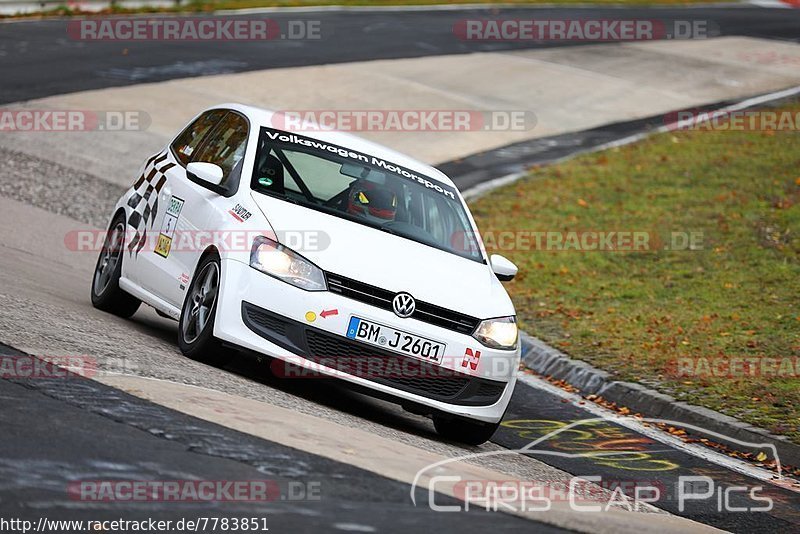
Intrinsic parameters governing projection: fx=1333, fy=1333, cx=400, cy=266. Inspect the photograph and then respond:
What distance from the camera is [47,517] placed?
5.04 meters

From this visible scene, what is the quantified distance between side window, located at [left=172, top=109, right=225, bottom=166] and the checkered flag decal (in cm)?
11

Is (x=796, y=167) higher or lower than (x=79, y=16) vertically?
lower

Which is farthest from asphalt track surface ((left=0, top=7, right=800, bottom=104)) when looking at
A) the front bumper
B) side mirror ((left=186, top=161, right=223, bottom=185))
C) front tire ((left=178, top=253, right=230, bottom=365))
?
the front bumper

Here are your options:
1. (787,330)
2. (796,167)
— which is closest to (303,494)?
(787,330)

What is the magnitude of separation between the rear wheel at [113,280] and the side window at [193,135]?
0.71m

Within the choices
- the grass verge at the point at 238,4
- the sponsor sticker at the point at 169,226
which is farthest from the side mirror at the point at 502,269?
the grass verge at the point at 238,4

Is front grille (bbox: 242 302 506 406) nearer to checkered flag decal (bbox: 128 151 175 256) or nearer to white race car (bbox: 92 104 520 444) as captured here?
white race car (bbox: 92 104 520 444)

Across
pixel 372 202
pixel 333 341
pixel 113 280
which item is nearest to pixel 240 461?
pixel 333 341

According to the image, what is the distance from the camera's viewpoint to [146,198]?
9.88m

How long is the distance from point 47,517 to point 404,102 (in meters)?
17.7

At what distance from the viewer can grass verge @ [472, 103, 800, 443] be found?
35.8ft

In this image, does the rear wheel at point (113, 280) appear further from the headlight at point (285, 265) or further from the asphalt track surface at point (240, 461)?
the headlight at point (285, 265)

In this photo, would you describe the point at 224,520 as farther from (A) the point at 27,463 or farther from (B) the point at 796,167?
(B) the point at 796,167

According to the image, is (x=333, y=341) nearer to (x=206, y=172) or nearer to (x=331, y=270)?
(x=331, y=270)
